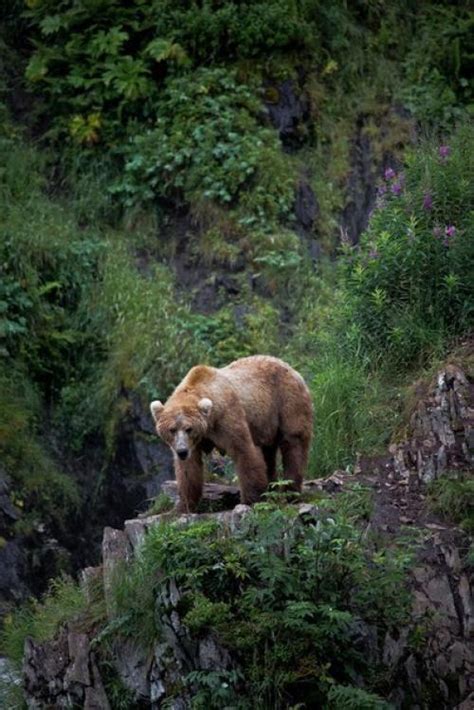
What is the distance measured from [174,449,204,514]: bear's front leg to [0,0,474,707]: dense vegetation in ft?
9.53

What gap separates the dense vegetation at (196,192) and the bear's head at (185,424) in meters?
3.17

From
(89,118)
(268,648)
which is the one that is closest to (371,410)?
(268,648)

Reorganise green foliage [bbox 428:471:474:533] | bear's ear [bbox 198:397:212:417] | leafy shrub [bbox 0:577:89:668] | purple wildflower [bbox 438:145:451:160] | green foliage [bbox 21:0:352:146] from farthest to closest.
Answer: green foliage [bbox 21:0:352:146] < purple wildflower [bbox 438:145:451:160] < leafy shrub [bbox 0:577:89:668] < green foliage [bbox 428:471:474:533] < bear's ear [bbox 198:397:212:417]

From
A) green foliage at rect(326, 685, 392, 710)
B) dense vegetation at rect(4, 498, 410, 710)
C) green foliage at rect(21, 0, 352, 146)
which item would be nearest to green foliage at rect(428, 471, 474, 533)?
dense vegetation at rect(4, 498, 410, 710)

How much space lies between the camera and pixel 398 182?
14.6 metres

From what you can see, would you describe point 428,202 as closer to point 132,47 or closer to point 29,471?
point 29,471

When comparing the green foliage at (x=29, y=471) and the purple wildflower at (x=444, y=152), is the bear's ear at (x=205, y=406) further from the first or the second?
the green foliage at (x=29, y=471)

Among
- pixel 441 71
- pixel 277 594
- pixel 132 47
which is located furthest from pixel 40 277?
pixel 277 594

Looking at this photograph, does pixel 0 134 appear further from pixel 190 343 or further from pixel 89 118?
pixel 190 343

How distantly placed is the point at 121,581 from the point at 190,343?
18.3 ft

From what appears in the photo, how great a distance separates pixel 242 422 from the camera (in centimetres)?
1100

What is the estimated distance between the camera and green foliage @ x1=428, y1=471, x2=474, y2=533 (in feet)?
38.2

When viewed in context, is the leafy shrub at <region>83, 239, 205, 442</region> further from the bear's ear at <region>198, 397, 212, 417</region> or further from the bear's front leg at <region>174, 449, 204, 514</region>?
the bear's ear at <region>198, 397, 212, 417</region>

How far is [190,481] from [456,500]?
2.20 metres
